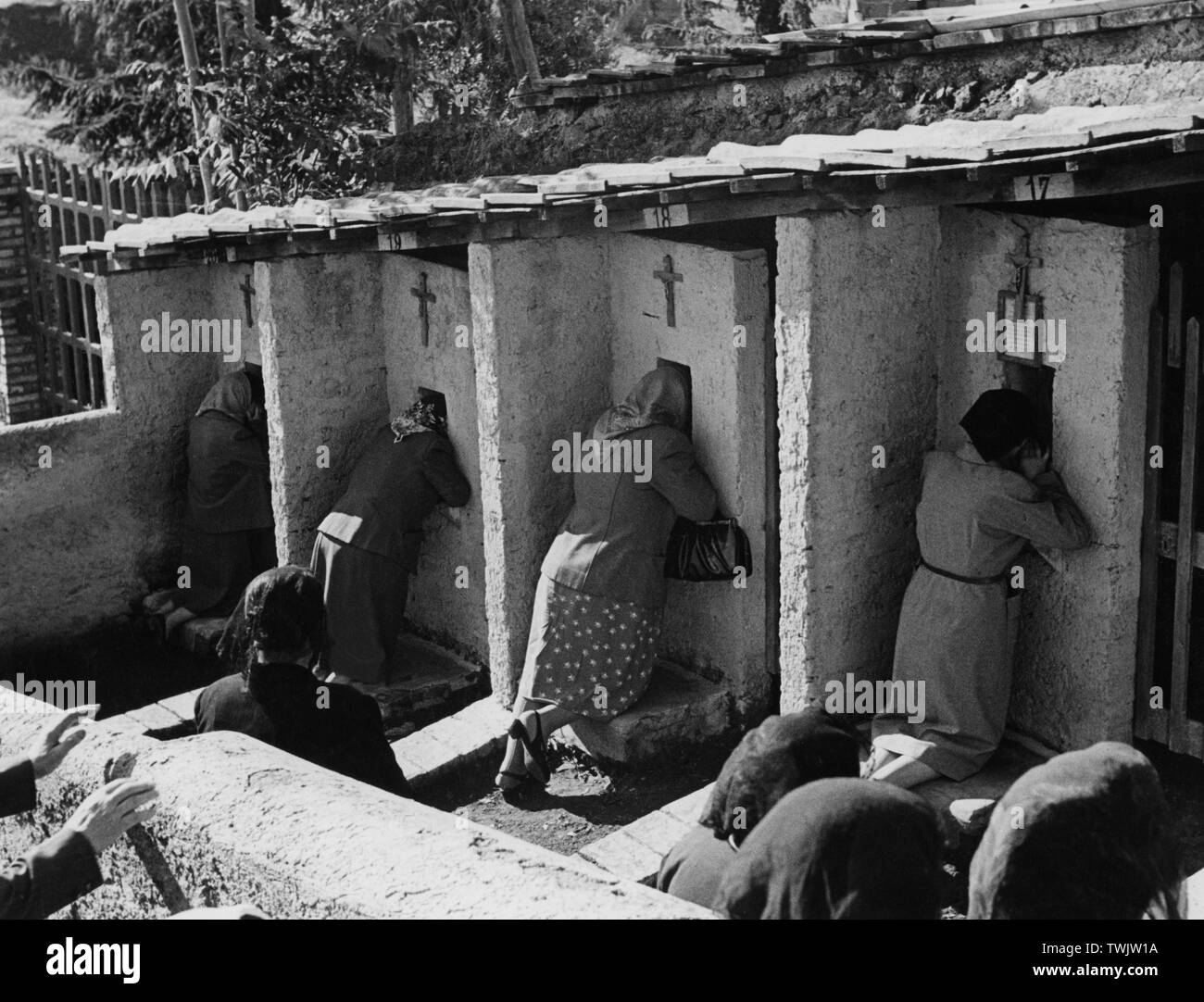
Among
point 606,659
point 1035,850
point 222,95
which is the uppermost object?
point 222,95

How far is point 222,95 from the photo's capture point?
13000 millimetres

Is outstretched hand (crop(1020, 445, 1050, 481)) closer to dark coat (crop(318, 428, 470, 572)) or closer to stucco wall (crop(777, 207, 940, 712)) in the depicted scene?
stucco wall (crop(777, 207, 940, 712))

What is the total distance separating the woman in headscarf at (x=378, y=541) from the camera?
830 centimetres

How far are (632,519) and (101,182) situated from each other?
6543 mm

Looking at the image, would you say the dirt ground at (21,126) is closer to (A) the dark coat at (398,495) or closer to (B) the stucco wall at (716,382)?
(A) the dark coat at (398,495)

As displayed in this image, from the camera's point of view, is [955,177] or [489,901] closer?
[489,901]

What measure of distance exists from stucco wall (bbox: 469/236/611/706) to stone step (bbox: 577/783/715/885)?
4.78 feet

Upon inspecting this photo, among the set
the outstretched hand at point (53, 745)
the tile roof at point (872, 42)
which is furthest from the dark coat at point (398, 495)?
the outstretched hand at point (53, 745)

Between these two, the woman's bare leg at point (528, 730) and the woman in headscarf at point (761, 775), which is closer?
the woman in headscarf at point (761, 775)

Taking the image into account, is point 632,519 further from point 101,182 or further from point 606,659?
point 101,182

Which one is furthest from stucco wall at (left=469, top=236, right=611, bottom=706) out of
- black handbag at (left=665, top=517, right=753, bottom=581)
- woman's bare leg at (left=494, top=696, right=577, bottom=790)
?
black handbag at (left=665, top=517, right=753, bottom=581)

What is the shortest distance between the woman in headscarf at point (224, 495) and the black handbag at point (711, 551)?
3072 millimetres

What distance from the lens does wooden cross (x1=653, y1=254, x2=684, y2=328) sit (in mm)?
7261
